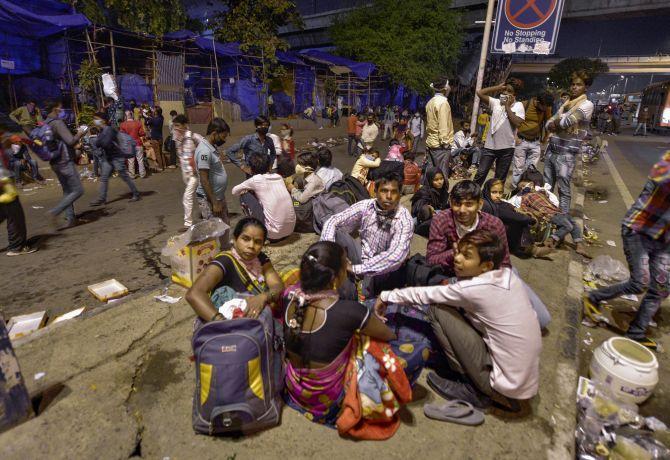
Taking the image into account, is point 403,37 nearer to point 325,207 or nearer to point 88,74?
point 88,74

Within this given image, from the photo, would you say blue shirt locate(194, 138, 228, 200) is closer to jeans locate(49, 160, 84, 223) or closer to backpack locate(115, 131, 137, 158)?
jeans locate(49, 160, 84, 223)

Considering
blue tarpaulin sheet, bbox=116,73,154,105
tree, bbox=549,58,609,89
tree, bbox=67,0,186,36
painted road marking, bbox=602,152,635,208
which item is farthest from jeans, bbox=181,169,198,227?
tree, bbox=549,58,609,89

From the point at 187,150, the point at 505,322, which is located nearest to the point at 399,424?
the point at 505,322

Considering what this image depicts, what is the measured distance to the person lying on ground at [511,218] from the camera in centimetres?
501

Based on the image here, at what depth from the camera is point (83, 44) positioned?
12.8 metres

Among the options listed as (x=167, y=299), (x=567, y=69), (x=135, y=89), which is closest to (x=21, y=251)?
(x=167, y=299)

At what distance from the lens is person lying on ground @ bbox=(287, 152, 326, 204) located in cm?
584

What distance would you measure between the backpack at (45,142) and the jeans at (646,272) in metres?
7.63

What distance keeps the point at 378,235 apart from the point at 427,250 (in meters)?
0.51

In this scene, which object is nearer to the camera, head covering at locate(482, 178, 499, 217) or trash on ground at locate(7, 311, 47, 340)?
trash on ground at locate(7, 311, 47, 340)

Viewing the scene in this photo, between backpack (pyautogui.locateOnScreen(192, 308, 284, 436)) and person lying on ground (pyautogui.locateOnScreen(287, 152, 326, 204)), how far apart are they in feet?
11.9

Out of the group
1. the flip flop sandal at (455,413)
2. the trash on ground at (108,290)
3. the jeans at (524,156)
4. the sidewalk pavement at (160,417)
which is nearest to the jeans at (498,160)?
the jeans at (524,156)

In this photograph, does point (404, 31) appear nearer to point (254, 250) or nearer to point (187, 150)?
point (187, 150)

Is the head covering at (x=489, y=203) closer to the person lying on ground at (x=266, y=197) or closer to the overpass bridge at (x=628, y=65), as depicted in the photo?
the person lying on ground at (x=266, y=197)
